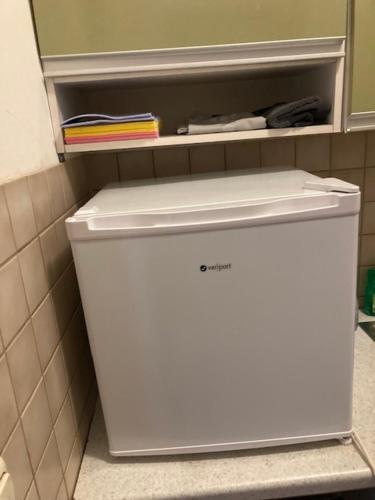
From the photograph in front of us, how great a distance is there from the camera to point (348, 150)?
1271 millimetres

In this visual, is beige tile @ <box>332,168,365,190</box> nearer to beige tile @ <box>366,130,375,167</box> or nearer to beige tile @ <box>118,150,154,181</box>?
beige tile @ <box>366,130,375,167</box>

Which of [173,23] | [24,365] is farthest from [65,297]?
[173,23]

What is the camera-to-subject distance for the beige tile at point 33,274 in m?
0.66

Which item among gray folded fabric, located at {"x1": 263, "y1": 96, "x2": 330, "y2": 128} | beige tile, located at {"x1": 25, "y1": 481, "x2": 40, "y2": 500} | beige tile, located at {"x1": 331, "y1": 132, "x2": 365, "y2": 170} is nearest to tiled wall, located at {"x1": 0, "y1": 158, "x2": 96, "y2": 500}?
beige tile, located at {"x1": 25, "y1": 481, "x2": 40, "y2": 500}

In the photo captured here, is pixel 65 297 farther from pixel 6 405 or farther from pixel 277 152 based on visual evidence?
pixel 277 152

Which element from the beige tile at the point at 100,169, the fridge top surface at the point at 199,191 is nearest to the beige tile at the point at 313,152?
the fridge top surface at the point at 199,191

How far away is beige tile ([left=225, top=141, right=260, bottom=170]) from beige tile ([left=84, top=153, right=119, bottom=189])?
360mm

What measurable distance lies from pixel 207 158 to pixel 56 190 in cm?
55

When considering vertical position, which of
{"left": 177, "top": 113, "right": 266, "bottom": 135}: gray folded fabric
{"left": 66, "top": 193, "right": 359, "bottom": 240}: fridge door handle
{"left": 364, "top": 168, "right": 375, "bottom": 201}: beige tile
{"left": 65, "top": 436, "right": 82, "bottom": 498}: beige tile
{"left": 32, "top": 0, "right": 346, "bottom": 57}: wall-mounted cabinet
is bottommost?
{"left": 65, "top": 436, "right": 82, "bottom": 498}: beige tile

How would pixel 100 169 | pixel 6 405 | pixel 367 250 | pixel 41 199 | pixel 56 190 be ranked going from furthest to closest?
1. pixel 367 250
2. pixel 100 169
3. pixel 56 190
4. pixel 41 199
5. pixel 6 405

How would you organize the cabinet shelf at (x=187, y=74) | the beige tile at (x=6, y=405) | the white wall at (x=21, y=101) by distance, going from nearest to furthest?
the beige tile at (x=6, y=405) → the white wall at (x=21, y=101) → the cabinet shelf at (x=187, y=74)

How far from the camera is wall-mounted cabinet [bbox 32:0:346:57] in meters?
0.82

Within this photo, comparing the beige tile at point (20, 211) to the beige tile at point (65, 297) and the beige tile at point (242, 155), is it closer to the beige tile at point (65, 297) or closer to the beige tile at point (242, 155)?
the beige tile at point (65, 297)

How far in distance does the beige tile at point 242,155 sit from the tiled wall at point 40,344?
0.52 metres
